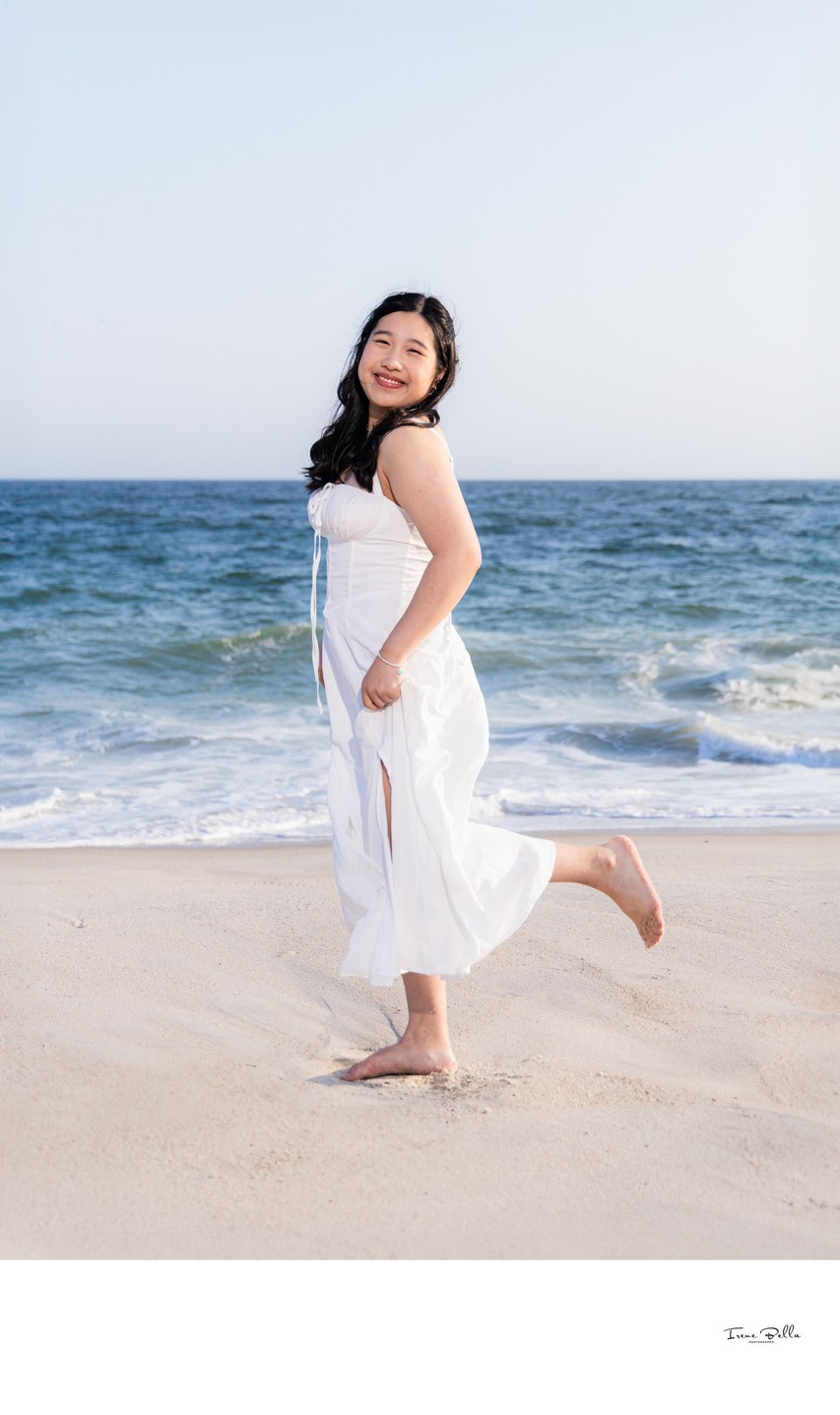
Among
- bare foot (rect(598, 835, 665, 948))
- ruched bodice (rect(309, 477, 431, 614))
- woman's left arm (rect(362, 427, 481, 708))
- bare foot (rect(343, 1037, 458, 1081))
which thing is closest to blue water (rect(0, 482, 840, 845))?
bare foot (rect(598, 835, 665, 948))

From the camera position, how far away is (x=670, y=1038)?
310cm

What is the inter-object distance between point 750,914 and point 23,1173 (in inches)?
99.8

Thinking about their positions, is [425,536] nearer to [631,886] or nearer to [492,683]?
[631,886]

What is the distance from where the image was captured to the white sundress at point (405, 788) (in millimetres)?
2713

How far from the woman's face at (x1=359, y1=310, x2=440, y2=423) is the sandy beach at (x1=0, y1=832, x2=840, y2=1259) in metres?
1.54

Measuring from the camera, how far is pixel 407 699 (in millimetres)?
2723

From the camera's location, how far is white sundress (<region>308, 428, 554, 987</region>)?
2713 mm

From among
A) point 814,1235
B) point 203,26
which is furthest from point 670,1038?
point 203,26

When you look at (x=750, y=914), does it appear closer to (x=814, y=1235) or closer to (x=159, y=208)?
(x=814, y=1235)

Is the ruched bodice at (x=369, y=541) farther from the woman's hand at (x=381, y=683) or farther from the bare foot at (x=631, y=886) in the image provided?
the bare foot at (x=631, y=886)

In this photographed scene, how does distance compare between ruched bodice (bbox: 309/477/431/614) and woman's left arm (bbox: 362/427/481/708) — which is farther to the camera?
ruched bodice (bbox: 309/477/431/614)
